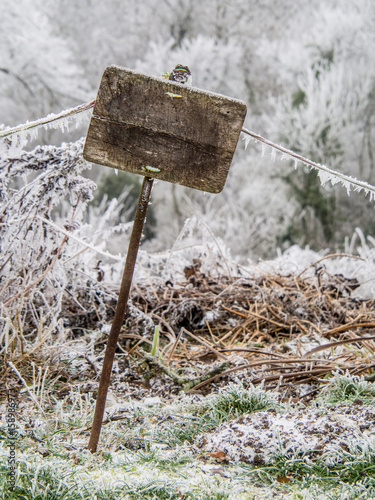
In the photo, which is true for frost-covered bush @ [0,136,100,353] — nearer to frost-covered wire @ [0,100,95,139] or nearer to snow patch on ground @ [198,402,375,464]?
frost-covered wire @ [0,100,95,139]

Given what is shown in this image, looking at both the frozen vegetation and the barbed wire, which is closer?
the frozen vegetation

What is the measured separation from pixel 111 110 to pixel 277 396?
3.57 ft

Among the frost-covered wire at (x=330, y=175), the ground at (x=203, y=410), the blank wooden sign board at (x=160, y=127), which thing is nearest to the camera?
the ground at (x=203, y=410)

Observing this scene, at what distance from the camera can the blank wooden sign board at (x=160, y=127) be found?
1.23 metres

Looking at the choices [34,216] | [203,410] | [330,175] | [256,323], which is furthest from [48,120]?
[256,323]

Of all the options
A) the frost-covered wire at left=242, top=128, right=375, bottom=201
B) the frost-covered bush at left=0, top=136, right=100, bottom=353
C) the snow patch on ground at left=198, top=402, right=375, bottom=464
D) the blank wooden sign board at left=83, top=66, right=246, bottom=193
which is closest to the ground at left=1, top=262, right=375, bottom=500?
the snow patch on ground at left=198, top=402, right=375, bottom=464

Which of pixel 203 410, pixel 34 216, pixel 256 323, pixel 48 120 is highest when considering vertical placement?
pixel 48 120

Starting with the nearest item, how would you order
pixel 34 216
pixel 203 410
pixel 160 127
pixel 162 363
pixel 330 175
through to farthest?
pixel 160 127, pixel 330 175, pixel 203 410, pixel 34 216, pixel 162 363

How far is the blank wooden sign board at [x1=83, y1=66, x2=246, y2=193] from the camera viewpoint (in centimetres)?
123

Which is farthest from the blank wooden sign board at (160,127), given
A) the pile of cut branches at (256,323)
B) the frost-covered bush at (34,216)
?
the pile of cut branches at (256,323)

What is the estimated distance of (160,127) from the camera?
4.09ft

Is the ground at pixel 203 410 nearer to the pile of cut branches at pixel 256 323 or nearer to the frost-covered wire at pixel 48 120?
the pile of cut branches at pixel 256 323

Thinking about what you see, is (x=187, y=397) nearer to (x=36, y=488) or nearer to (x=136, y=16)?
(x=36, y=488)

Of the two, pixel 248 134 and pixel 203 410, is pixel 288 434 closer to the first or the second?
pixel 203 410
